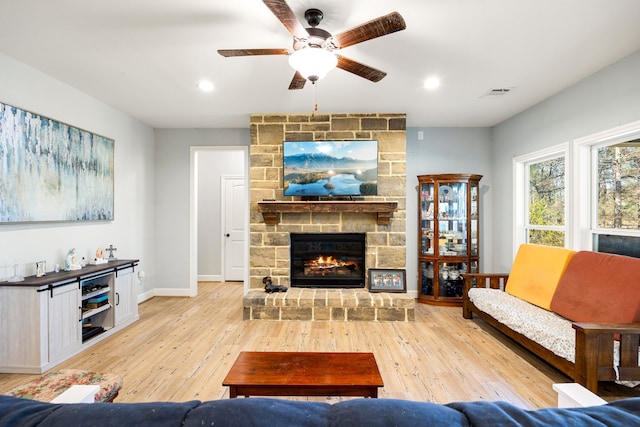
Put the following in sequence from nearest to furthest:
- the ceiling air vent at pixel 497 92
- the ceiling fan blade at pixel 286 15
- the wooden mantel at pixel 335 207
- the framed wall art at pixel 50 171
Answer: the ceiling fan blade at pixel 286 15 → the framed wall art at pixel 50 171 → the ceiling air vent at pixel 497 92 → the wooden mantel at pixel 335 207

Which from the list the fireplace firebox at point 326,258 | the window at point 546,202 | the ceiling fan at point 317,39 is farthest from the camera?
the fireplace firebox at point 326,258

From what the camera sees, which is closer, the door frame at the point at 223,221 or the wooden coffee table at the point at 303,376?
the wooden coffee table at the point at 303,376

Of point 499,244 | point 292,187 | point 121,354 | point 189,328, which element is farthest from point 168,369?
point 499,244

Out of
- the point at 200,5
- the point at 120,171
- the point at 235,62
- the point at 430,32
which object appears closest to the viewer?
the point at 200,5

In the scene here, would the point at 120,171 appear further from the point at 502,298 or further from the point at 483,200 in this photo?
the point at 483,200

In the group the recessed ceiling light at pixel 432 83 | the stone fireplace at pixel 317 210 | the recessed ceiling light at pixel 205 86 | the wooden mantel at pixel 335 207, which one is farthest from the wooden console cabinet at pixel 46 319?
the recessed ceiling light at pixel 432 83

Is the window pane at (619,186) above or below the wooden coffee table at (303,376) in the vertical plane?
above

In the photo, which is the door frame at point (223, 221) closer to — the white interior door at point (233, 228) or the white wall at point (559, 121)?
the white interior door at point (233, 228)

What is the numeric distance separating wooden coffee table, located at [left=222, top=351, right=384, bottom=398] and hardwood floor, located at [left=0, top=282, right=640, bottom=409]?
0.50m

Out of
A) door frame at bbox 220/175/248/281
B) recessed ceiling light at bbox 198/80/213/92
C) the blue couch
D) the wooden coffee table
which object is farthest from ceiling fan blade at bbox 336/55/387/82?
door frame at bbox 220/175/248/281

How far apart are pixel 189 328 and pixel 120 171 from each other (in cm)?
227

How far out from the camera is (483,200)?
16.1 feet

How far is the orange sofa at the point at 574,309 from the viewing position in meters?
2.04

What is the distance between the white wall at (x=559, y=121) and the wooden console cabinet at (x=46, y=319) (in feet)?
16.5
